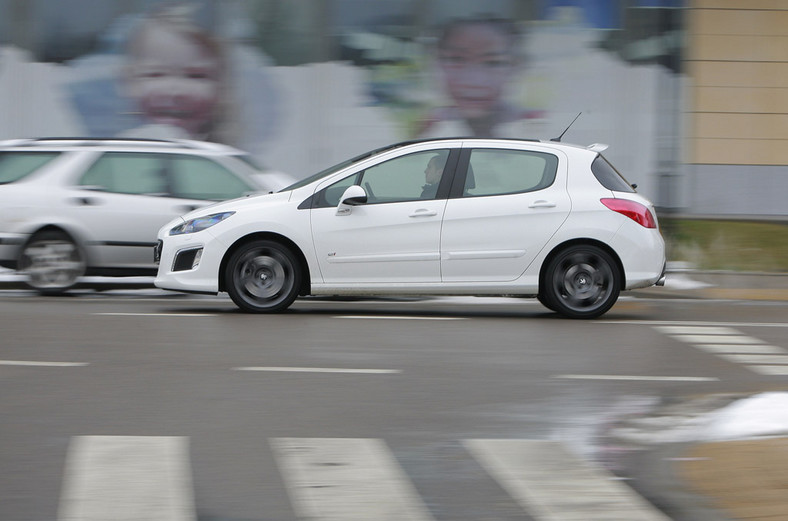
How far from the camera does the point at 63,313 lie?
10.9m

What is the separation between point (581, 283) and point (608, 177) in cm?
93

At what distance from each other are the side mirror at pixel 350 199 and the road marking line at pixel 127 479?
4.95m

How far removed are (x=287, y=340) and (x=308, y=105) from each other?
11916 mm

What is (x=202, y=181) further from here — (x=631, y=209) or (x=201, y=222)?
(x=631, y=209)

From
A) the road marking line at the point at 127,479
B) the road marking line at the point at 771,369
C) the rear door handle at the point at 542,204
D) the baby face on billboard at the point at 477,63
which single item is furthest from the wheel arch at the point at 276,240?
the baby face on billboard at the point at 477,63

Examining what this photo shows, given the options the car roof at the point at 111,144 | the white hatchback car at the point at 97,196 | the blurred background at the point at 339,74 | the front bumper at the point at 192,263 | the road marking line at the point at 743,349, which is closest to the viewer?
the road marking line at the point at 743,349

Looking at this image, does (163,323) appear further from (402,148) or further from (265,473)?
(265,473)

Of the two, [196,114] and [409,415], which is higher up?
[196,114]

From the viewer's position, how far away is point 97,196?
495 inches

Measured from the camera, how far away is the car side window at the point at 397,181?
10.9 metres

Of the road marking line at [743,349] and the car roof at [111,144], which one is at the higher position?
the car roof at [111,144]

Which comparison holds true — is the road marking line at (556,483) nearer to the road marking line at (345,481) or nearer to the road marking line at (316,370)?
the road marking line at (345,481)

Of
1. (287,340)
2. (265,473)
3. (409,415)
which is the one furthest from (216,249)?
(265,473)

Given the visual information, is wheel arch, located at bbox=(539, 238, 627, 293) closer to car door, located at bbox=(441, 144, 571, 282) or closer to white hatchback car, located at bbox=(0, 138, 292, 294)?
car door, located at bbox=(441, 144, 571, 282)
